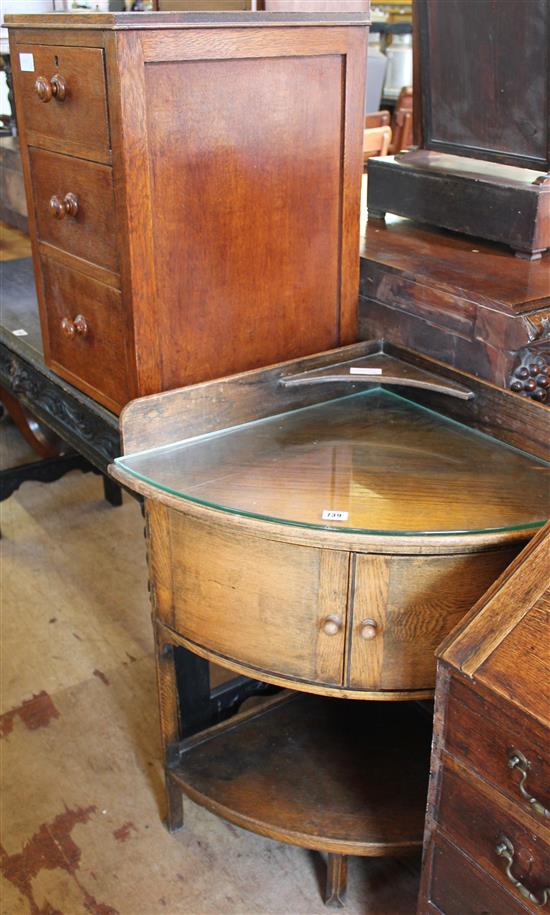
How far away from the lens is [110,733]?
2113 mm

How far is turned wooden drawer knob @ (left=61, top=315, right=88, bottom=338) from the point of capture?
5.50 feet

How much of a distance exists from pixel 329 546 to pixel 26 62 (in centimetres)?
101

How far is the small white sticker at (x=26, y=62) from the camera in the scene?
5.13 ft

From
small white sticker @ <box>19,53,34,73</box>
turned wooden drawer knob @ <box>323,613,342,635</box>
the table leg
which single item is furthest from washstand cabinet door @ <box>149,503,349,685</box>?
small white sticker @ <box>19,53,34,73</box>

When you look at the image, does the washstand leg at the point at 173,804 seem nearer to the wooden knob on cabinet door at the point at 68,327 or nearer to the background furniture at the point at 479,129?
the wooden knob on cabinet door at the point at 68,327

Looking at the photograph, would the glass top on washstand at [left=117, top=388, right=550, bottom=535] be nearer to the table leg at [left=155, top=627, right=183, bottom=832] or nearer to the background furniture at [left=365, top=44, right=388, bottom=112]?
the table leg at [left=155, top=627, right=183, bottom=832]

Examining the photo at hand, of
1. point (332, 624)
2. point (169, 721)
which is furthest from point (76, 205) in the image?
point (169, 721)

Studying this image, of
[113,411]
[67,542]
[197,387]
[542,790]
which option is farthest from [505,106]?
[67,542]

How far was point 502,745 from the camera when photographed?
3.84ft

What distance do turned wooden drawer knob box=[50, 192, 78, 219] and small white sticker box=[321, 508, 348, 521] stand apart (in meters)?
0.71

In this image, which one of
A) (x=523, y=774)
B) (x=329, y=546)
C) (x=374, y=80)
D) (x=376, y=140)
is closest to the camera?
(x=523, y=774)

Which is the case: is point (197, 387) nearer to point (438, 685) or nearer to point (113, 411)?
point (113, 411)

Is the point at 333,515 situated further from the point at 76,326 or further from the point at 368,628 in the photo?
the point at 76,326

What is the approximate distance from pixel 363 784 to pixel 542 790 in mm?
620
